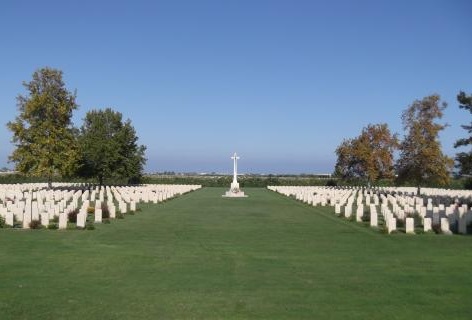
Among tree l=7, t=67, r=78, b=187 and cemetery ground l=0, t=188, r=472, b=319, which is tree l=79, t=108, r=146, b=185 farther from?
cemetery ground l=0, t=188, r=472, b=319

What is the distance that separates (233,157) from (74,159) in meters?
13.0

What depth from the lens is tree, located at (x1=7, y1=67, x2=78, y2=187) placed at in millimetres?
37000

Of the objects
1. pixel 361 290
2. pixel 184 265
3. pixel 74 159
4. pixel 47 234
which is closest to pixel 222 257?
pixel 184 265

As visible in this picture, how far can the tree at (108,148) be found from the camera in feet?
161

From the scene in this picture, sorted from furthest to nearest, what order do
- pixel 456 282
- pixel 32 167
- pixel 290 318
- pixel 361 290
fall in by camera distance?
pixel 32 167, pixel 456 282, pixel 361 290, pixel 290 318

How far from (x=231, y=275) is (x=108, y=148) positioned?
1635 inches

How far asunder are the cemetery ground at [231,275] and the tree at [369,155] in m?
35.3

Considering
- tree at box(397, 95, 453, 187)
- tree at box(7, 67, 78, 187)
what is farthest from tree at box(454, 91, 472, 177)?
tree at box(7, 67, 78, 187)

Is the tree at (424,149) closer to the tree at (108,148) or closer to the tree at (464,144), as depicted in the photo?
the tree at (464,144)

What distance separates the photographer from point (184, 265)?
10.4 m

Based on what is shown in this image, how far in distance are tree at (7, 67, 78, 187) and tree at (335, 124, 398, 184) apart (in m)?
25.9

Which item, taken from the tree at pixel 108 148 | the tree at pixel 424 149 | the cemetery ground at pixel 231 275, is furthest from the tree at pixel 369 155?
the cemetery ground at pixel 231 275

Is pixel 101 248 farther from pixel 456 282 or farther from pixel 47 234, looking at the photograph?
pixel 456 282

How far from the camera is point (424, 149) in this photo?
37.4 meters
